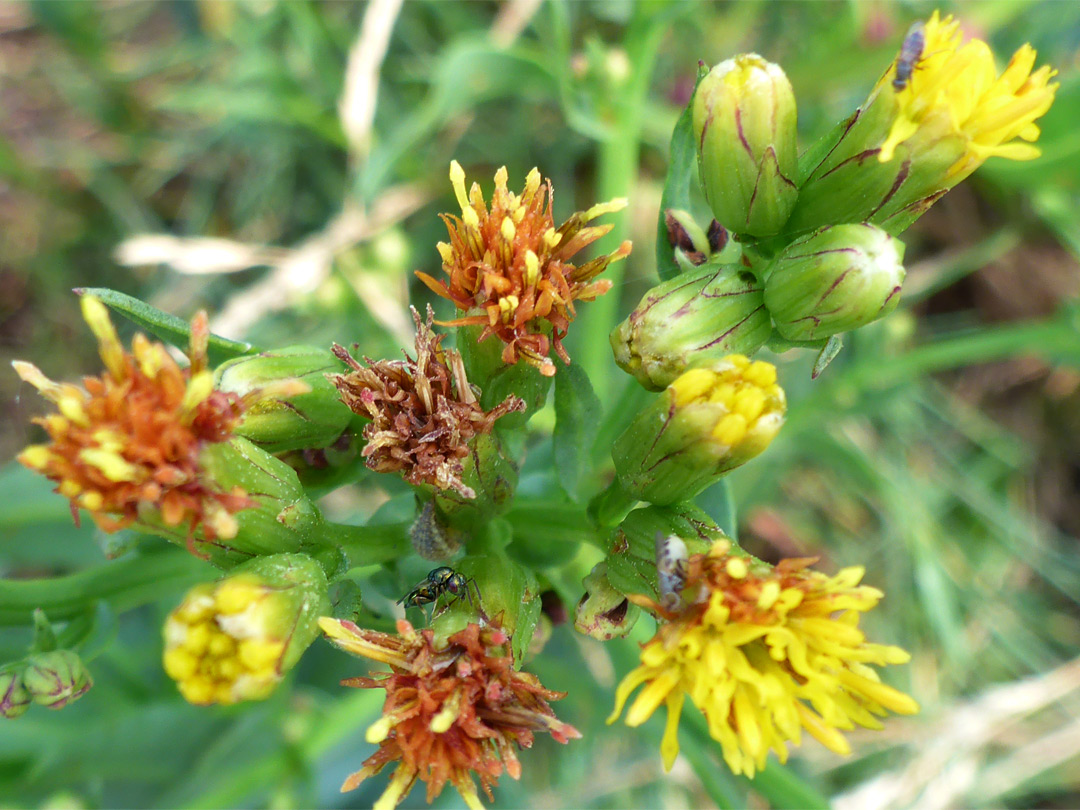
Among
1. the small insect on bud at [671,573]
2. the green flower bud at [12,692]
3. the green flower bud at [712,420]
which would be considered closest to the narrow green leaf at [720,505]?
the green flower bud at [712,420]

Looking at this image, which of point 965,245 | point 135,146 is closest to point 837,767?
point 965,245

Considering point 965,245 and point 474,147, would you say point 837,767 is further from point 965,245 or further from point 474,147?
point 474,147

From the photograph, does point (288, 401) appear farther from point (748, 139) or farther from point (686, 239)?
point (748, 139)

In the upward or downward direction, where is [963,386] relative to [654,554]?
upward

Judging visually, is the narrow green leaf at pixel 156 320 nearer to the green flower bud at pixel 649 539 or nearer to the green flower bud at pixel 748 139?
the green flower bud at pixel 649 539

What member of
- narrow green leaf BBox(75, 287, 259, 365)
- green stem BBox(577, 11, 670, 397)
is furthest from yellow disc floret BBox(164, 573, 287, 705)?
green stem BBox(577, 11, 670, 397)
